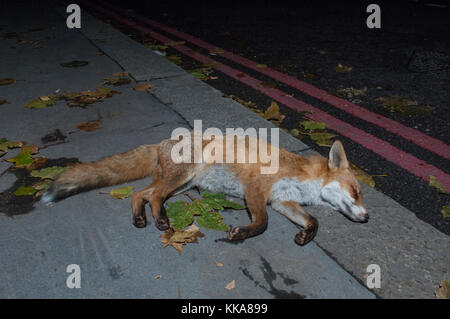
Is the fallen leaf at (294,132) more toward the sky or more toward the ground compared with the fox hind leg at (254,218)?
more toward the sky

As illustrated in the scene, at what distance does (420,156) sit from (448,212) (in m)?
0.93

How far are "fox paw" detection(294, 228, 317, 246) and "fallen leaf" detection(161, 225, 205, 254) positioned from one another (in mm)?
693

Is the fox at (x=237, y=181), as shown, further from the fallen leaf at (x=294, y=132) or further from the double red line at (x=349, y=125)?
the double red line at (x=349, y=125)

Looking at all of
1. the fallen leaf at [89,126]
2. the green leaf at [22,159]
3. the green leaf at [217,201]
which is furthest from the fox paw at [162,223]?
the fallen leaf at [89,126]

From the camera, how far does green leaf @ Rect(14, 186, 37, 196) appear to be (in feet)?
9.52

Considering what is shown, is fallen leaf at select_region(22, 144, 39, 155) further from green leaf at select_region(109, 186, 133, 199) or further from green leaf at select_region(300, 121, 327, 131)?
green leaf at select_region(300, 121, 327, 131)

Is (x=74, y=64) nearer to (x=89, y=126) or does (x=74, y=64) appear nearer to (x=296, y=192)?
(x=89, y=126)

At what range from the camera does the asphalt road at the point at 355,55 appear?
11.6 ft

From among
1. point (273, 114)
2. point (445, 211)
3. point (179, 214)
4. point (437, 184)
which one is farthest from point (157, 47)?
point (445, 211)

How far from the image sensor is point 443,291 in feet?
6.93

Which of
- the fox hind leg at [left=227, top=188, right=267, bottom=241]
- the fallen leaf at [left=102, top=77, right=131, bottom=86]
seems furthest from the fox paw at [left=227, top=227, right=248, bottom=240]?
the fallen leaf at [left=102, top=77, right=131, bottom=86]

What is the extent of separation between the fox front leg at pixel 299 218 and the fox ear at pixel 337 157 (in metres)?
0.46
